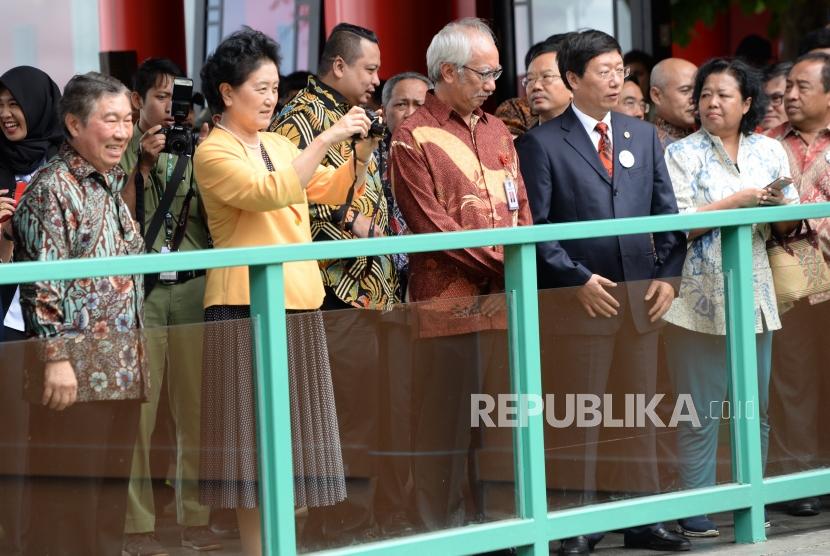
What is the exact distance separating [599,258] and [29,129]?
2240 millimetres

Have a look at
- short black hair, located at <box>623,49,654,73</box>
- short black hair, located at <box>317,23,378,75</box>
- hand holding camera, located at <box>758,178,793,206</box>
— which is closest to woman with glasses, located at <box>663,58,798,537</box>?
hand holding camera, located at <box>758,178,793,206</box>

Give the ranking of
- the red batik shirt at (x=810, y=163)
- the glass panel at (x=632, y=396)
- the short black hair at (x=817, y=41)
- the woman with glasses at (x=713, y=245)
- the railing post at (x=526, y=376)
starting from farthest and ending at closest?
the short black hair at (x=817, y=41) → the red batik shirt at (x=810, y=163) → the woman with glasses at (x=713, y=245) → the glass panel at (x=632, y=396) → the railing post at (x=526, y=376)

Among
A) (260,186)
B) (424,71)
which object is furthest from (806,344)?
(424,71)

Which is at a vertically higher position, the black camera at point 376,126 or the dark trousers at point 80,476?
the black camera at point 376,126

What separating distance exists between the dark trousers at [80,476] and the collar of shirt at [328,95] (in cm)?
165

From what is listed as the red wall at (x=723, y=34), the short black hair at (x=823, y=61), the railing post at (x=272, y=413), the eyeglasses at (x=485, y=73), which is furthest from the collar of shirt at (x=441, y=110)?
the red wall at (x=723, y=34)

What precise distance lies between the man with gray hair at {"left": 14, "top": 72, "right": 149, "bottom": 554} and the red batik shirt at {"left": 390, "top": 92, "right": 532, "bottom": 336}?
Result: 0.96m

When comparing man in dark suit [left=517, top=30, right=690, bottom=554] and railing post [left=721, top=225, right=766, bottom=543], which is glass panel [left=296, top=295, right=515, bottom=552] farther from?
railing post [left=721, top=225, right=766, bottom=543]

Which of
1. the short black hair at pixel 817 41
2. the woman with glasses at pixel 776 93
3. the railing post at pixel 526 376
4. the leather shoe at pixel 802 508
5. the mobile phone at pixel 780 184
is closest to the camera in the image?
the railing post at pixel 526 376

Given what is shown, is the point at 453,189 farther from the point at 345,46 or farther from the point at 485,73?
the point at 345,46

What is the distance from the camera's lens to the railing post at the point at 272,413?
420cm

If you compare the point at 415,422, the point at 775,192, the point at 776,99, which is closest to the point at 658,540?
the point at 415,422

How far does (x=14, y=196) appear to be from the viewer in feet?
18.3

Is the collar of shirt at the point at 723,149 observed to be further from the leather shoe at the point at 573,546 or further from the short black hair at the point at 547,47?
the leather shoe at the point at 573,546
